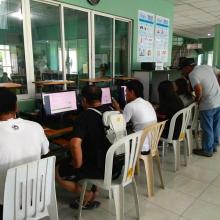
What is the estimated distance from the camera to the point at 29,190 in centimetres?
126

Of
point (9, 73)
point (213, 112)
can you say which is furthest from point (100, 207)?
point (213, 112)

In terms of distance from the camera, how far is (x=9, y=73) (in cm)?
276

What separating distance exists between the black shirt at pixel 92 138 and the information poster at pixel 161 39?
3.31m

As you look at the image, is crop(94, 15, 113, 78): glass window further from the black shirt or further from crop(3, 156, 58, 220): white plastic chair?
crop(3, 156, 58, 220): white plastic chair

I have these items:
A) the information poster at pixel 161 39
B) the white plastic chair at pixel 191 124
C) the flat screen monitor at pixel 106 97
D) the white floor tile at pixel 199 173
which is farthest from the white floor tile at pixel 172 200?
the information poster at pixel 161 39

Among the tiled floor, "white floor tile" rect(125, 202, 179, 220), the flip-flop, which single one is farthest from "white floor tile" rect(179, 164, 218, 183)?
the flip-flop

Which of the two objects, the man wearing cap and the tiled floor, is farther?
the man wearing cap

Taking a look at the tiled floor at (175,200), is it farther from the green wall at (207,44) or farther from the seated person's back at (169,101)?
the green wall at (207,44)

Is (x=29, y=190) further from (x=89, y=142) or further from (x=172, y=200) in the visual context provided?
(x=172, y=200)

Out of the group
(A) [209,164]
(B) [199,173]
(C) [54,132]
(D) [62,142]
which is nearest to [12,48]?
(C) [54,132]

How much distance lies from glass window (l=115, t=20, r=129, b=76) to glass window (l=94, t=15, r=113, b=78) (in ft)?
0.57

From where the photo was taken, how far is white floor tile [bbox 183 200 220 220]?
1990mm

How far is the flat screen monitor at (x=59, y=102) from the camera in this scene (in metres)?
2.57

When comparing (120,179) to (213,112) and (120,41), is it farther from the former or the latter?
(120,41)
